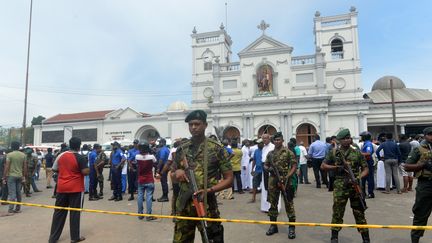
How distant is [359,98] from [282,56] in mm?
8554

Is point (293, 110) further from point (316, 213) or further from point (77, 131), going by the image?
point (77, 131)

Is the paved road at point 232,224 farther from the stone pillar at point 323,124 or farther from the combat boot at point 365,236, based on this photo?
the stone pillar at point 323,124

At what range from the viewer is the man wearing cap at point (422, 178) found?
385cm

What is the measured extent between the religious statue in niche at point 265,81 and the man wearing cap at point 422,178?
25709 mm

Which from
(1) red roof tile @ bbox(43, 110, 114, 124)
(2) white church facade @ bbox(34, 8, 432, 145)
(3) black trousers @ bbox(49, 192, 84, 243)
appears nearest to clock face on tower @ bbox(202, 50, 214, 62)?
(2) white church facade @ bbox(34, 8, 432, 145)

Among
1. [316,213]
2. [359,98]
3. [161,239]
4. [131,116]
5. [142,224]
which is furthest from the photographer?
[131,116]

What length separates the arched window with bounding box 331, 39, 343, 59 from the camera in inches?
1160

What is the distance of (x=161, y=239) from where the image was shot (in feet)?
Answer: 16.1

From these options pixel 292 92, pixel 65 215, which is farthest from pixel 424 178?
pixel 292 92

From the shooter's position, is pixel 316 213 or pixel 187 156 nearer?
pixel 187 156

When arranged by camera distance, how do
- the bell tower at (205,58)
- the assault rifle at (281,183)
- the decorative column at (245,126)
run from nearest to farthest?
the assault rifle at (281,183) < the decorative column at (245,126) < the bell tower at (205,58)

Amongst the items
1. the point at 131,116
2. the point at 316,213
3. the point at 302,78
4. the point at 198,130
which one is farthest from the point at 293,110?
the point at 198,130

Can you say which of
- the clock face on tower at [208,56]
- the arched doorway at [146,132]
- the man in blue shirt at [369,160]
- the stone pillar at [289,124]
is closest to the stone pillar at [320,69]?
the stone pillar at [289,124]

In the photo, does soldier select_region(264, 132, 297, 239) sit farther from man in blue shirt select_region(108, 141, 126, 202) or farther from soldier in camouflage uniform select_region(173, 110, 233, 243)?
man in blue shirt select_region(108, 141, 126, 202)
